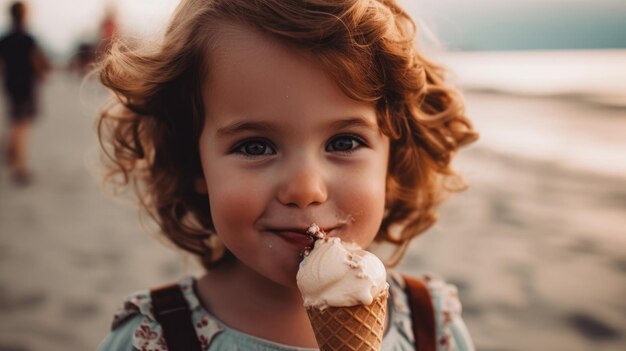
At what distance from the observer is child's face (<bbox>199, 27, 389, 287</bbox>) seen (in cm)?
156

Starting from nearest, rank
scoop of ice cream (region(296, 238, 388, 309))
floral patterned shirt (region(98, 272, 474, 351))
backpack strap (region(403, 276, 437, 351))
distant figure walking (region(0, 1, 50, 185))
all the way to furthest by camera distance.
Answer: scoop of ice cream (region(296, 238, 388, 309)) < floral patterned shirt (region(98, 272, 474, 351)) < backpack strap (region(403, 276, 437, 351)) < distant figure walking (region(0, 1, 50, 185))

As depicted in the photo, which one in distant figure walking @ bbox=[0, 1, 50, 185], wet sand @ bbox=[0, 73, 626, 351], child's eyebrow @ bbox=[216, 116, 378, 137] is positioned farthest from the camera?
distant figure walking @ bbox=[0, 1, 50, 185]

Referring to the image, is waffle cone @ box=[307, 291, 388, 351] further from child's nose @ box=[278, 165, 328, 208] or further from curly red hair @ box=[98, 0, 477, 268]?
curly red hair @ box=[98, 0, 477, 268]

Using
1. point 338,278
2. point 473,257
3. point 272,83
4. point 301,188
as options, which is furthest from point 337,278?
point 473,257

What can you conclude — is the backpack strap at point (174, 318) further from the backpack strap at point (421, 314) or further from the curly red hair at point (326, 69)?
the backpack strap at point (421, 314)

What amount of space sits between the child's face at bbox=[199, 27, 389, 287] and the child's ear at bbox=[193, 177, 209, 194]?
34 cm

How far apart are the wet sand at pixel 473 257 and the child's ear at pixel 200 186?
857mm

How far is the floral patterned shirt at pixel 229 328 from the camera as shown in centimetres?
184

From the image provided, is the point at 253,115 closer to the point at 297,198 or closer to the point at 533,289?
the point at 297,198

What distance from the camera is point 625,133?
429 inches

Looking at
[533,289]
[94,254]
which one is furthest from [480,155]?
[94,254]

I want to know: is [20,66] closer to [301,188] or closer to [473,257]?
[473,257]

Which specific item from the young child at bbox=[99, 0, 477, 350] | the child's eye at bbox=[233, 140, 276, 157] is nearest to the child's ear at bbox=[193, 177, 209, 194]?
the young child at bbox=[99, 0, 477, 350]

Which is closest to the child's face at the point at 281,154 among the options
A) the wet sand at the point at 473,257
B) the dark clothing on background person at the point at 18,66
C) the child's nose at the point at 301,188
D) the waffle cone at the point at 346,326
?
the child's nose at the point at 301,188
